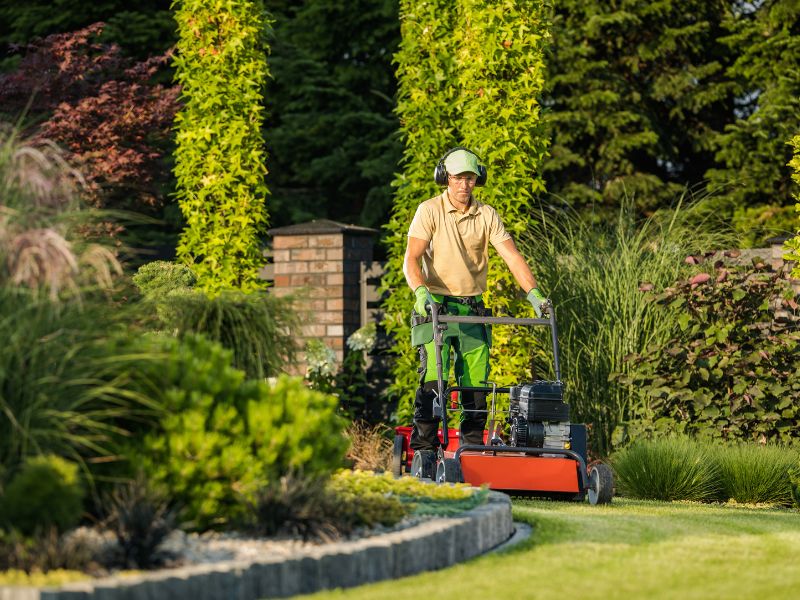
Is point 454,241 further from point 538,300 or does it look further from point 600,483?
point 600,483

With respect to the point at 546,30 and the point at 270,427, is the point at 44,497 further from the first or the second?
the point at 546,30

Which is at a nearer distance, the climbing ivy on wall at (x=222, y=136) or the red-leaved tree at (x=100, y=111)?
the climbing ivy on wall at (x=222, y=136)

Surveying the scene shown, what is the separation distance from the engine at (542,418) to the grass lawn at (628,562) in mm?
654

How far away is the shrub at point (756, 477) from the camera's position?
28.6 ft

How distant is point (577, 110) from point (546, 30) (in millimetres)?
7634

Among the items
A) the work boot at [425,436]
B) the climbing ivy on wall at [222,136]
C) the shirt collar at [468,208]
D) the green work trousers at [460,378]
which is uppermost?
the climbing ivy on wall at [222,136]

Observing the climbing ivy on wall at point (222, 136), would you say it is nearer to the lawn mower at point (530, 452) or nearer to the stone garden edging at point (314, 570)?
the lawn mower at point (530, 452)

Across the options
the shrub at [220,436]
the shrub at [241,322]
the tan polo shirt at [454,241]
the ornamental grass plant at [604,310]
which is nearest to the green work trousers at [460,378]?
the tan polo shirt at [454,241]

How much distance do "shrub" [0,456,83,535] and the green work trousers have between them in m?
3.69

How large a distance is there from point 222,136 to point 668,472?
208 inches

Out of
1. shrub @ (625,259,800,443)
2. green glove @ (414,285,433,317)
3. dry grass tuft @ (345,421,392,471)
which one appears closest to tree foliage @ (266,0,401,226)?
dry grass tuft @ (345,421,392,471)

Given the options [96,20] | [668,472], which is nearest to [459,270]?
[668,472]

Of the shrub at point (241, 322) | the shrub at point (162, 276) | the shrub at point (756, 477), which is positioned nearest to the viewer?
the shrub at point (241, 322)

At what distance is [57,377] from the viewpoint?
16.0 ft
